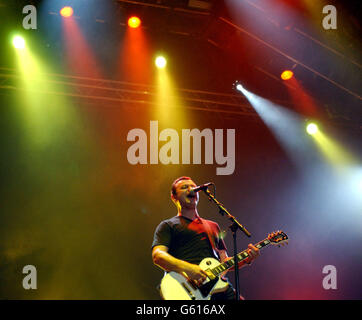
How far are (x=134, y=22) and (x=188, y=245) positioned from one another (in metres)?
3.50

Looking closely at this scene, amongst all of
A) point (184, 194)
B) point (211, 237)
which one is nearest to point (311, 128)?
point (184, 194)

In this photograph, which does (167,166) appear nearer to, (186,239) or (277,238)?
(186,239)

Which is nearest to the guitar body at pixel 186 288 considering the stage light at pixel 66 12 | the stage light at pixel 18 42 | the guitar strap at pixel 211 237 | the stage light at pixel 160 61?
the guitar strap at pixel 211 237

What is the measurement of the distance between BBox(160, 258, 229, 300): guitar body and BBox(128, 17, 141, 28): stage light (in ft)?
12.3

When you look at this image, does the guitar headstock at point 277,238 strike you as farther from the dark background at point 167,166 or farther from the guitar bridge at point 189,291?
the dark background at point 167,166

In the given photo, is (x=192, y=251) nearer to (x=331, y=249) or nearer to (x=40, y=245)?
(x=40, y=245)

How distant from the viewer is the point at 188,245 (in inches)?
138

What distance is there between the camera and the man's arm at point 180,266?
3191mm

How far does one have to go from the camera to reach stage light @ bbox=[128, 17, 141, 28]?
17.5 ft

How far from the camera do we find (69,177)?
5.31 metres

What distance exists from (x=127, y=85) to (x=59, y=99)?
105cm

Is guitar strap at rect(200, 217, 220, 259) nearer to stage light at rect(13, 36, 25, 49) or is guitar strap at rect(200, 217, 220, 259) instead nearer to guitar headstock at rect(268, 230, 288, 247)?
guitar headstock at rect(268, 230, 288, 247)
